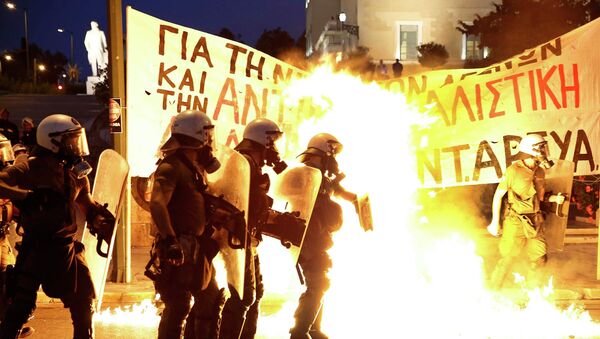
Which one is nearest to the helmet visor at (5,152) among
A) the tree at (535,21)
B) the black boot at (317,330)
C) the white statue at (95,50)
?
the black boot at (317,330)

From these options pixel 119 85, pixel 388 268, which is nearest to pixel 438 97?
pixel 388 268

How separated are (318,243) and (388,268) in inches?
83.2

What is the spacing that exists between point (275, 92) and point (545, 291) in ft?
12.5

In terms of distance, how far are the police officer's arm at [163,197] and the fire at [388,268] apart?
2.29 metres

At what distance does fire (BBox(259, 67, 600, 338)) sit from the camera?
6.38m

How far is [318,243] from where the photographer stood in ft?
18.4

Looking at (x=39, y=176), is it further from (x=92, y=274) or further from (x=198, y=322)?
(x=198, y=322)

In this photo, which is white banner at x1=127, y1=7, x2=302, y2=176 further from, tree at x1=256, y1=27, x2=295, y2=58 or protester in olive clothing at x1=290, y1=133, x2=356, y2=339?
tree at x1=256, y1=27, x2=295, y2=58

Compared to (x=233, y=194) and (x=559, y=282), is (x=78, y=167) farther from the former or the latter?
(x=559, y=282)

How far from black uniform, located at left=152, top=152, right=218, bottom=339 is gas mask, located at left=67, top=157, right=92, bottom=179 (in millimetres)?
584

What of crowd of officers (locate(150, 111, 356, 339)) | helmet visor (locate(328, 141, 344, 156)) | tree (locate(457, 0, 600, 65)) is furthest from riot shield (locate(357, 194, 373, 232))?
tree (locate(457, 0, 600, 65))

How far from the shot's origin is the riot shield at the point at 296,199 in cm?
527

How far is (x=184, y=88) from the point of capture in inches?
306

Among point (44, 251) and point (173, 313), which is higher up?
point (44, 251)
